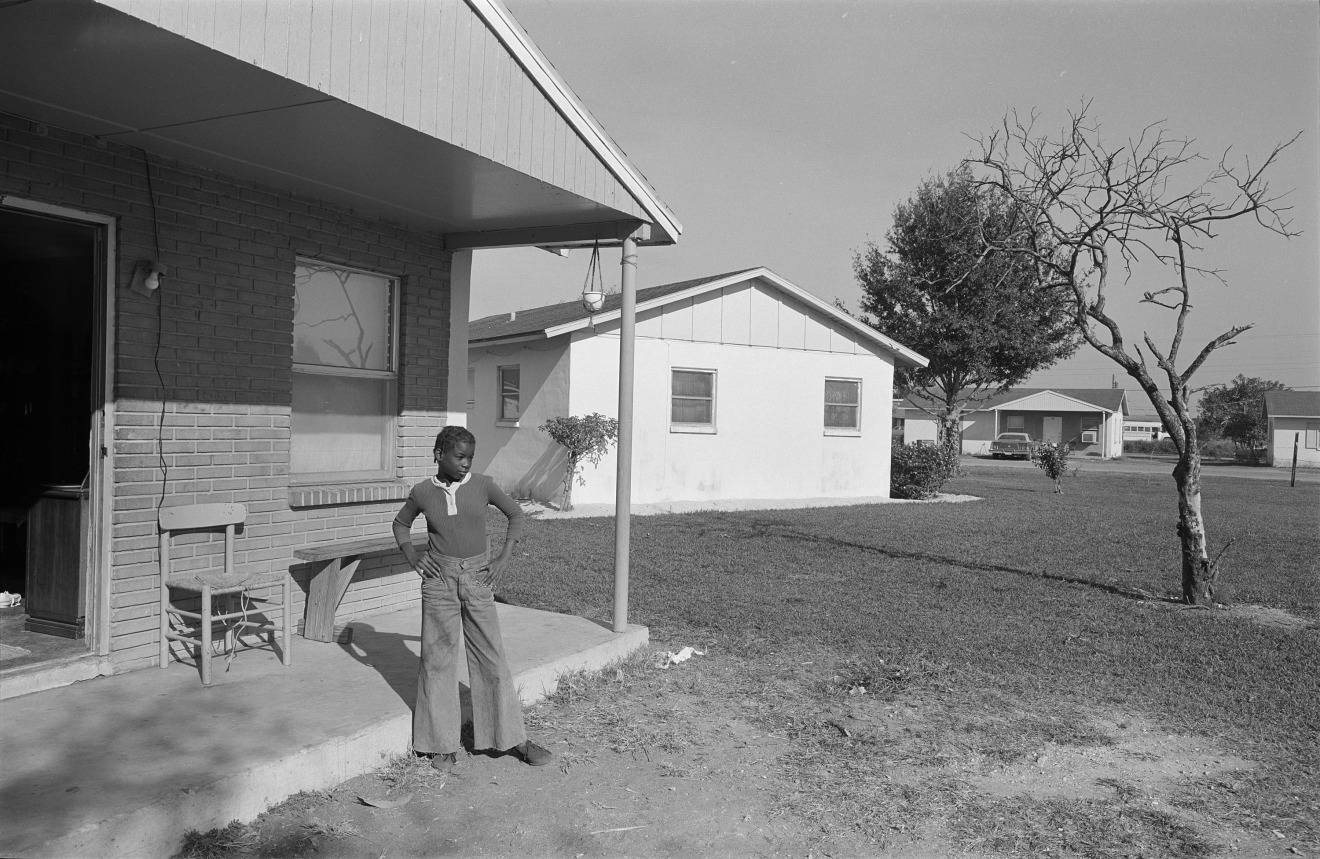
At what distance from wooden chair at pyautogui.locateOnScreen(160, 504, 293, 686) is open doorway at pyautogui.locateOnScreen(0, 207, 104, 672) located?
0.39m

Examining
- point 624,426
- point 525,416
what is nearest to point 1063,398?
point 525,416

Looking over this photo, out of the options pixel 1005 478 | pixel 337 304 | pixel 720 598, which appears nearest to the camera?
pixel 337 304

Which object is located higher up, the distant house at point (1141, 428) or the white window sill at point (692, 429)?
the distant house at point (1141, 428)

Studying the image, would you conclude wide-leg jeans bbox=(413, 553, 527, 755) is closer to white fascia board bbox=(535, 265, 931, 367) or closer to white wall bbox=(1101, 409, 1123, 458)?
white fascia board bbox=(535, 265, 931, 367)

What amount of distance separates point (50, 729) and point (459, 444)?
85.0 inches

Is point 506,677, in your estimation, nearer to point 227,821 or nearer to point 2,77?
point 227,821

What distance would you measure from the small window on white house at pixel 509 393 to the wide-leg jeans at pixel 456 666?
46.0 ft

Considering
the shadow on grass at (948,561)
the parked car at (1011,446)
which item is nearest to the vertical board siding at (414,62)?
the shadow on grass at (948,561)

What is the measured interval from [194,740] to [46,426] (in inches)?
131

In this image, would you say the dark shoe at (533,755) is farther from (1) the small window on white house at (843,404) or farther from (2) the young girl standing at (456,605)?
(1) the small window on white house at (843,404)

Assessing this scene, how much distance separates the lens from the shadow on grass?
32.3 feet

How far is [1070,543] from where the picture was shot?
544 inches

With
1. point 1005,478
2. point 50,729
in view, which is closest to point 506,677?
point 50,729

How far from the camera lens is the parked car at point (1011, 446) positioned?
50.1 meters
